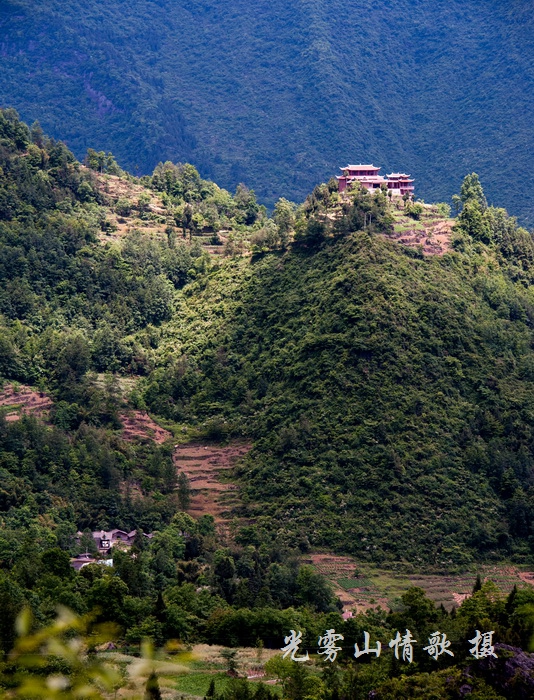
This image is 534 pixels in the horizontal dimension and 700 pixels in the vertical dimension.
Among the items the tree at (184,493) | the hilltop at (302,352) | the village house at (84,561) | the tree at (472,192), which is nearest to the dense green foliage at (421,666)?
the village house at (84,561)

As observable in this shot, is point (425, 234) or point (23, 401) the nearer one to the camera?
point (23, 401)

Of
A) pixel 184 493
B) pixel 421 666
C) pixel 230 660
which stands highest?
pixel 184 493

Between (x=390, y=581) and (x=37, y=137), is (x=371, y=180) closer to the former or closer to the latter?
(x=37, y=137)

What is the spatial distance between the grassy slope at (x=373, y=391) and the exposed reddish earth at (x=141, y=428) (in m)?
1.66

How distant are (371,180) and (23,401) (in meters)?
22.2

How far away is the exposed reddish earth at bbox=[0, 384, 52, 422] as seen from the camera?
4878cm

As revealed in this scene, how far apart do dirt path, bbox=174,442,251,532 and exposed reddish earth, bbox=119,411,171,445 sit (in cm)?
112

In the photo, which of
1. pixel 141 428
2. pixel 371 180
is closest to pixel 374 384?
pixel 141 428

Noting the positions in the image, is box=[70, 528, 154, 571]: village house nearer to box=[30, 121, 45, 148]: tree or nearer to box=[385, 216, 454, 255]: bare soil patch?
box=[385, 216, 454, 255]: bare soil patch

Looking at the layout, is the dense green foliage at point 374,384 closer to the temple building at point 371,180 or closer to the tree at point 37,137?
the temple building at point 371,180

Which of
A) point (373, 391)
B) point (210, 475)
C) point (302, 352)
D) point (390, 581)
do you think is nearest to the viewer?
point (390, 581)

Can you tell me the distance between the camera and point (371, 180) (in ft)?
204

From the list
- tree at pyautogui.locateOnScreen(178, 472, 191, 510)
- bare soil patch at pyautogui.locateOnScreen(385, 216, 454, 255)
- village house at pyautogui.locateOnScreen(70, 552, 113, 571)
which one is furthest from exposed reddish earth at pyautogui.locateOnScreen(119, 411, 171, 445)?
bare soil patch at pyautogui.locateOnScreen(385, 216, 454, 255)

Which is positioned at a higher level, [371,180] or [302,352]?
[371,180]
